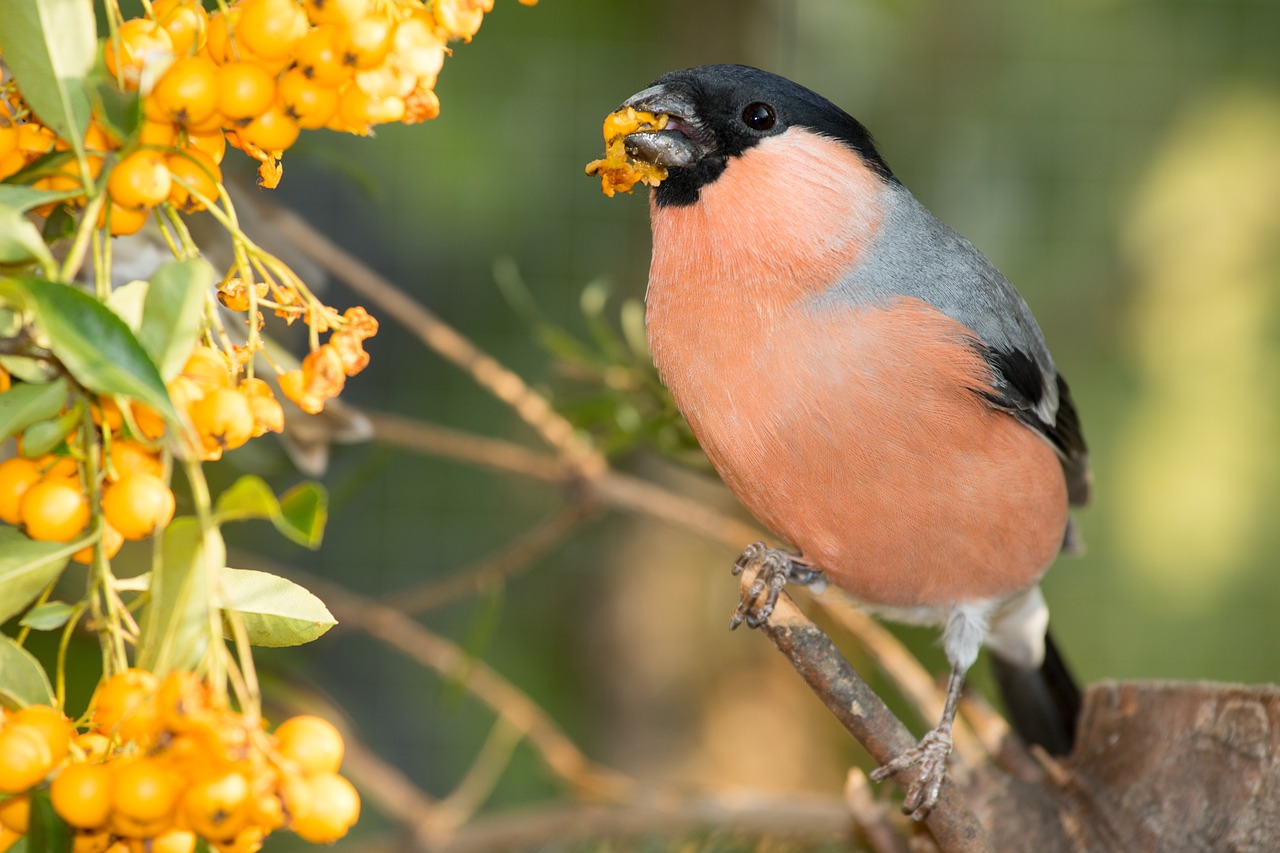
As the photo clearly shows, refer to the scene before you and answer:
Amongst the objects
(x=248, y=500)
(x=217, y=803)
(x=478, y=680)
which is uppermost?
(x=248, y=500)

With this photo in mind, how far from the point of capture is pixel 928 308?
1.12 metres

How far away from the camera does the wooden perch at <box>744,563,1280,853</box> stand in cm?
94

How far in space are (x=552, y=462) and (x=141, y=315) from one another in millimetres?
1078

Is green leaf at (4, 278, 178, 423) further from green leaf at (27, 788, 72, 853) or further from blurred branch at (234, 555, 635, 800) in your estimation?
blurred branch at (234, 555, 635, 800)

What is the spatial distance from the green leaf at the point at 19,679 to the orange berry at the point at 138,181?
0.20 m

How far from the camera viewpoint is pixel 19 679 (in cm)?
56

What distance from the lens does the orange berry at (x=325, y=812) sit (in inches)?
20.8

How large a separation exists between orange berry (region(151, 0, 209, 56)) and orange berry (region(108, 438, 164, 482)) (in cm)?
17

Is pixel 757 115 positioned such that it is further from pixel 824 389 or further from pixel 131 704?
pixel 131 704

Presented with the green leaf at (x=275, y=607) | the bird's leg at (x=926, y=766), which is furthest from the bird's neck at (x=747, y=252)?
the green leaf at (x=275, y=607)

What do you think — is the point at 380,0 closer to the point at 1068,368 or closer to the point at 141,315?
the point at 141,315

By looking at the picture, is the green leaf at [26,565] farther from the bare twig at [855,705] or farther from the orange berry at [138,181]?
the bare twig at [855,705]

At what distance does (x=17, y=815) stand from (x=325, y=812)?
15 cm

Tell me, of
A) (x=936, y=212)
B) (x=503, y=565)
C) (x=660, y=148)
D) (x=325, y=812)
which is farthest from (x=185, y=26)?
(x=936, y=212)
